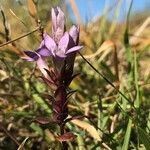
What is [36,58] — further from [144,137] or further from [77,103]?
[77,103]

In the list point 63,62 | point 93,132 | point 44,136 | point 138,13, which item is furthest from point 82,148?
point 138,13

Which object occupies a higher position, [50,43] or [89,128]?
[50,43]

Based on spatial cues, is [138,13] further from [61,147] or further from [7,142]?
[61,147]

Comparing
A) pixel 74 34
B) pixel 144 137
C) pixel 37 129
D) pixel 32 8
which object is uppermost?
pixel 32 8

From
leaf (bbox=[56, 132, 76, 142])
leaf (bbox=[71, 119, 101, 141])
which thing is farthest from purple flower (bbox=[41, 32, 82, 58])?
leaf (bbox=[71, 119, 101, 141])

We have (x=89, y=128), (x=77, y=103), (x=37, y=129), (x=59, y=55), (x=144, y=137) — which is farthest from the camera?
(x=77, y=103)

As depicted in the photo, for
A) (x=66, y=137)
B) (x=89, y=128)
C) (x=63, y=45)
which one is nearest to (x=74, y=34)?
(x=63, y=45)

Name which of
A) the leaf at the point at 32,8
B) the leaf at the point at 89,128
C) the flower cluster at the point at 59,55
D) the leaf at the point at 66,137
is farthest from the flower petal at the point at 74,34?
the leaf at the point at 32,8

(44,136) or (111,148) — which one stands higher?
(44,136)
